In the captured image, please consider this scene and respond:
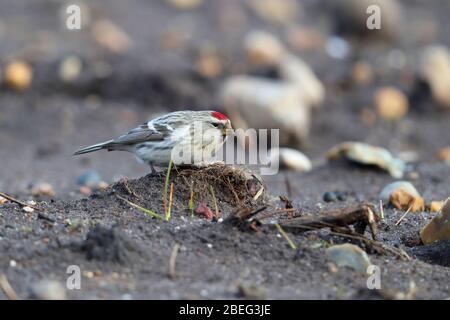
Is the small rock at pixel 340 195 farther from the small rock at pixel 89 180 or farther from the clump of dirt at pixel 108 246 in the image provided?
the clump of dirt at pixel 108 246

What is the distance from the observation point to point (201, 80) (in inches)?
482

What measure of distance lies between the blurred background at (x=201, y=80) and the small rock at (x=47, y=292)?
4.14 meters

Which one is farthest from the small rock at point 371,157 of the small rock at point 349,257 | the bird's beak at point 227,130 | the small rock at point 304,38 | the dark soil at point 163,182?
the small rock at point 304,38

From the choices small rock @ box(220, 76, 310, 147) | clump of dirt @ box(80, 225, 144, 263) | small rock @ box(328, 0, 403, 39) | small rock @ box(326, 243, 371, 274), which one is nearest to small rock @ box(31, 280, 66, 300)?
clump of dirt @ box(80, 225, 144, 263)

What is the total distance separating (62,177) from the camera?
9.45 meters

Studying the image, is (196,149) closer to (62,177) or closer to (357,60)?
(62,177)

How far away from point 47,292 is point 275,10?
1257 cm

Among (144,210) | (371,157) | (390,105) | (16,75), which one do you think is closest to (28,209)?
(144,210)

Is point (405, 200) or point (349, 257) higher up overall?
point (405, 200)

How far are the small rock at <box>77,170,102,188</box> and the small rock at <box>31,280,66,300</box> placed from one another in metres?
4.34

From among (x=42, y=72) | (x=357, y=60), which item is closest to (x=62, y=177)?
(x=42, y=72)

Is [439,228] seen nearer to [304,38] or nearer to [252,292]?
[252,292]

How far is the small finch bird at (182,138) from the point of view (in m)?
5.95

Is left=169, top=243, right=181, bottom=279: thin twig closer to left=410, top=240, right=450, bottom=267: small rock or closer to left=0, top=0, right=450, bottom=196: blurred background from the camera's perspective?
left=410, top=240, right=450, bottom=267: small rock
